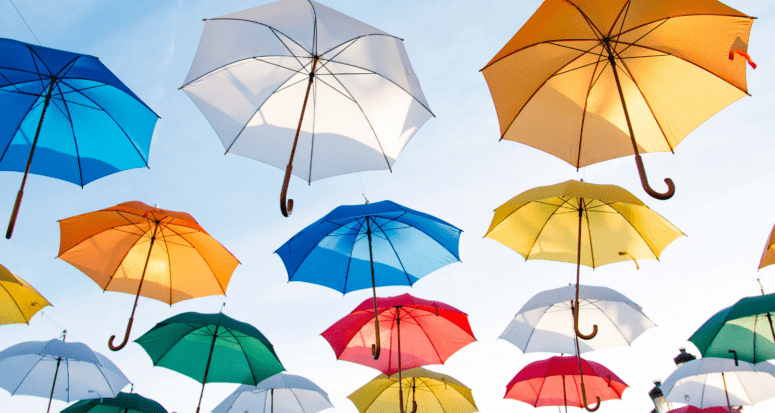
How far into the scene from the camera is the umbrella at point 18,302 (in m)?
8.04

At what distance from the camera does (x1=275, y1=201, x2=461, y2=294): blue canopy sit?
7559mm

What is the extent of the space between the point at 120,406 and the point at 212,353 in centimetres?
250

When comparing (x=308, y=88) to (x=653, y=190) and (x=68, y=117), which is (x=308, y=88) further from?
(x=653, y=190)

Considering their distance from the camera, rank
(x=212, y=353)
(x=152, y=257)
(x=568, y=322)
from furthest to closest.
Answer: (x=568, y=322) → (x=212, y=353) → (x=152, y=257)

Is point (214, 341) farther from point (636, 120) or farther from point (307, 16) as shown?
point (636, 120)

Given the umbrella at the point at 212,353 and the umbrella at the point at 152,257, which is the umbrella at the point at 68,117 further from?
the umbrella at the point at 212,353

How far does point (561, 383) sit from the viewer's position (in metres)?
10.5

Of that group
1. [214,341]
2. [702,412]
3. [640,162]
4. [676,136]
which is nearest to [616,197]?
[676,136]

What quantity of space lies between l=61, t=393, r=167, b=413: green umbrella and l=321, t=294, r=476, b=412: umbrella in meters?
3.37

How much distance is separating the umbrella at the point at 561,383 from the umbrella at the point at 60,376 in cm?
705

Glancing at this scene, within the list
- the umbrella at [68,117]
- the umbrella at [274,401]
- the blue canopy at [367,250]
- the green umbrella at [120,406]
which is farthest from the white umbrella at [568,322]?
the umbrella at [68,117]

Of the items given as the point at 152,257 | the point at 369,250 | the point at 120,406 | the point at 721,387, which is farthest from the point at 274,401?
the point at 721,387

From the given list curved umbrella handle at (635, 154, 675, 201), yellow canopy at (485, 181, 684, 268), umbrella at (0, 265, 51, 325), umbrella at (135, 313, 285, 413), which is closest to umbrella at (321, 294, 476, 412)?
umbrella at (135, 313, 285, 413)

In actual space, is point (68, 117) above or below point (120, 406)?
above
